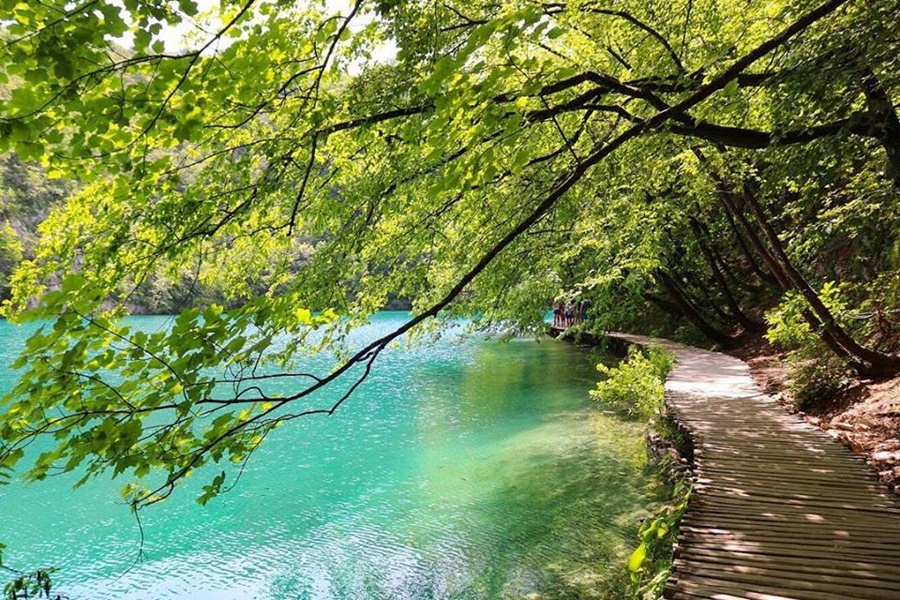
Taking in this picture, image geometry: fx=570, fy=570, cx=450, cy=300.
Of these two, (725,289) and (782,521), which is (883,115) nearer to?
(782,521)

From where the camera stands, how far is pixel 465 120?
352 centimetres

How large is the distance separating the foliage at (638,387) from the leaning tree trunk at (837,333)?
2705 millimetres

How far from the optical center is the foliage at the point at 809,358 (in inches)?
314

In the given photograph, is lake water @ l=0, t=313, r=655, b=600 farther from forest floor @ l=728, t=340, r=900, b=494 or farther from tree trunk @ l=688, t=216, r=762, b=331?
tree trunk @ l=688, t=216, r=762, b=331

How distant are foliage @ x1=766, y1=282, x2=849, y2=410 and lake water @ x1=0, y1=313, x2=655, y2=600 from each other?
2593 mm

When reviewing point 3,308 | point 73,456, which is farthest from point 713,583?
point 3,308

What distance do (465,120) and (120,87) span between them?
1850mm

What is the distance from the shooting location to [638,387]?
10938 mm

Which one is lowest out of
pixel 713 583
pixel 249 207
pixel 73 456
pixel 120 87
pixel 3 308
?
pixel 713 583

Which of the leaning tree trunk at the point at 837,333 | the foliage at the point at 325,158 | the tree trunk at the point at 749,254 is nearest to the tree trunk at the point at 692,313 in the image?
the tree trunk at the point at 749,254

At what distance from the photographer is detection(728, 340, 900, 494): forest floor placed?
17.1 feet

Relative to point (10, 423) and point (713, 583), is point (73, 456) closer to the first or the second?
point (10, 423)

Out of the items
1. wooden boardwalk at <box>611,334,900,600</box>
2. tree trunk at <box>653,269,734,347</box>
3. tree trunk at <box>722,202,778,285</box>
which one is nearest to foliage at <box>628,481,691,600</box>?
wooden boardwalk at <box>611,334,900,600</box>

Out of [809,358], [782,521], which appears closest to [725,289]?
[809,358]
